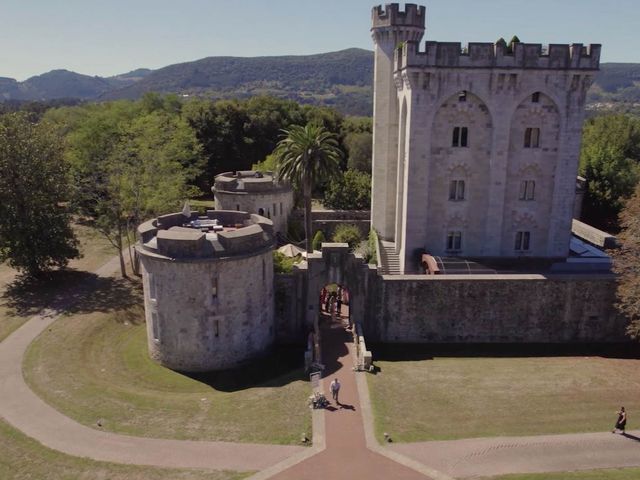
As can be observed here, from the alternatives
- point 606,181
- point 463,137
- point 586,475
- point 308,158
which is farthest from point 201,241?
point 606,181

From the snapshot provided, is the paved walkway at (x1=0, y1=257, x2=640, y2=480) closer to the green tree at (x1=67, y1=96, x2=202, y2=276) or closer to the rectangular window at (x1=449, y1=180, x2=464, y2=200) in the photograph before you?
the rectangular window at (x1=449, y1=180, x2=464, y2=200)

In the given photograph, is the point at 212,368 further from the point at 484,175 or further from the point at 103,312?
the point at 484,175

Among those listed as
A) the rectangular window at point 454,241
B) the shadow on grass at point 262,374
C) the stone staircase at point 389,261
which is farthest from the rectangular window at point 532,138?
the shadow on grass at point 262,374

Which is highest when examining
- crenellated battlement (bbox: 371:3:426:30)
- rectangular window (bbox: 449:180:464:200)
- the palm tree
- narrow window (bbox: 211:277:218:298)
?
crenellated battlement (bbox: 371:3:426:30)

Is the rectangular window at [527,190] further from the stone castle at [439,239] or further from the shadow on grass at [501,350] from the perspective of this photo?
the shadow on grass at [501,350]

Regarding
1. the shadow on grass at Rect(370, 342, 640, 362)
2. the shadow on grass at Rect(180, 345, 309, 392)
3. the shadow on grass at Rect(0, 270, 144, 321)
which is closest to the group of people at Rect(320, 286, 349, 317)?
the shadow on grass at Rect(370, 342, 640, 362)
